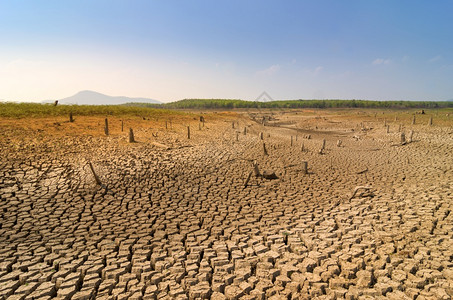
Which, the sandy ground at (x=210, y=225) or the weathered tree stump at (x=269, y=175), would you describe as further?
the weathered tree stump at (x=269, y=175)

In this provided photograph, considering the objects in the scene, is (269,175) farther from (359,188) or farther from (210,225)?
(210,225)

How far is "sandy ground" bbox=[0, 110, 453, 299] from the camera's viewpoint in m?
4.23

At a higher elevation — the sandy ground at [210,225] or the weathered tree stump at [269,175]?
the weathered tree stump at [269,175]

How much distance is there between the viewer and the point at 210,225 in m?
6.35

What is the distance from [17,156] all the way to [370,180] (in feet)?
45.2


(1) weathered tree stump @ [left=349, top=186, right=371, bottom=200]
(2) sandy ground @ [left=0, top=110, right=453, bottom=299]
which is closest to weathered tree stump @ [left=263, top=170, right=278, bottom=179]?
(2) sandy ground @ [left=0, top=110, right=453, bottom=299]

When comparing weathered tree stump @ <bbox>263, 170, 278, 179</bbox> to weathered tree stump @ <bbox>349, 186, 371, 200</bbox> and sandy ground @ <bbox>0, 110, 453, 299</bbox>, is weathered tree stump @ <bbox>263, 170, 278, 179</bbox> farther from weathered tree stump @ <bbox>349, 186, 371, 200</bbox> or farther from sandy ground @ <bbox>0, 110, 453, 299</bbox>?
weathered tree stump @ <bbox>349, 186, 371, 200</bbox>

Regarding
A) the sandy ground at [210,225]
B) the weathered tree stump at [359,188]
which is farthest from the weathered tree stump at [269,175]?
→ the weathered tree stump at [359,188]

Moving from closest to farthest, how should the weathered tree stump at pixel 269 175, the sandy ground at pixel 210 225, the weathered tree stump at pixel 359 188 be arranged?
the sandy ground at pixel 210 225 → the weathered tree stump at pixel 359 188 → the weathered tree stump at pixel 269 175

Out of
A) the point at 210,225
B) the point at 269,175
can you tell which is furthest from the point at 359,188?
the point at 210,225

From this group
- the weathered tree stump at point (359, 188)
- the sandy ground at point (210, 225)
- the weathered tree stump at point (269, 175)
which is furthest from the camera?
the weathered tree stump at point (269, 175)

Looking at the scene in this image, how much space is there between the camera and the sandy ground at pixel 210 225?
423cm

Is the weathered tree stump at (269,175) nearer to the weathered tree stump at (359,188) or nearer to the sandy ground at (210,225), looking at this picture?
the sandy ground at (210,225)

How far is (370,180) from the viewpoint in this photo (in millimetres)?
9969
